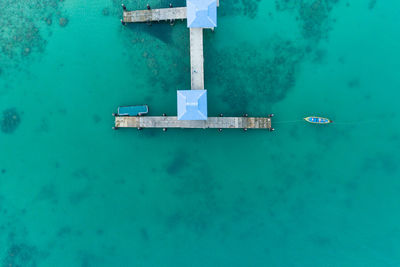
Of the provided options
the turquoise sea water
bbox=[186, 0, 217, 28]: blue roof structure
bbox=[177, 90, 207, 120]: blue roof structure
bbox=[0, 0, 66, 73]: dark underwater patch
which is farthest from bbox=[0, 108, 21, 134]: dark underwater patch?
bbox=[186, 0, 217, 28]: blue roof structure

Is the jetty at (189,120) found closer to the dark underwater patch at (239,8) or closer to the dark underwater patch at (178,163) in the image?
the dark underwater patch at (239,8)

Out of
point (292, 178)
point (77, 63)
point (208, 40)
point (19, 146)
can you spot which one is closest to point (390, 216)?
point (292, 178)

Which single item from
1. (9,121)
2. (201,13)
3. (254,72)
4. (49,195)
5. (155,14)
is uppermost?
(155,14)

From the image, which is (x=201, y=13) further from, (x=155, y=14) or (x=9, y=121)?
(x=9, y=121)

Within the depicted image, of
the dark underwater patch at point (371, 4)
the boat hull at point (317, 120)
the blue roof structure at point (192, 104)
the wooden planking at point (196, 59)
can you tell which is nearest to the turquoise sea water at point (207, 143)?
the dark underwater patch at point (371, 4)

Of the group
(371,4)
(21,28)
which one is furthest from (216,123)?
(21,28)

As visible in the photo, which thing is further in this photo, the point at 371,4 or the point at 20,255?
the point at 20,255
